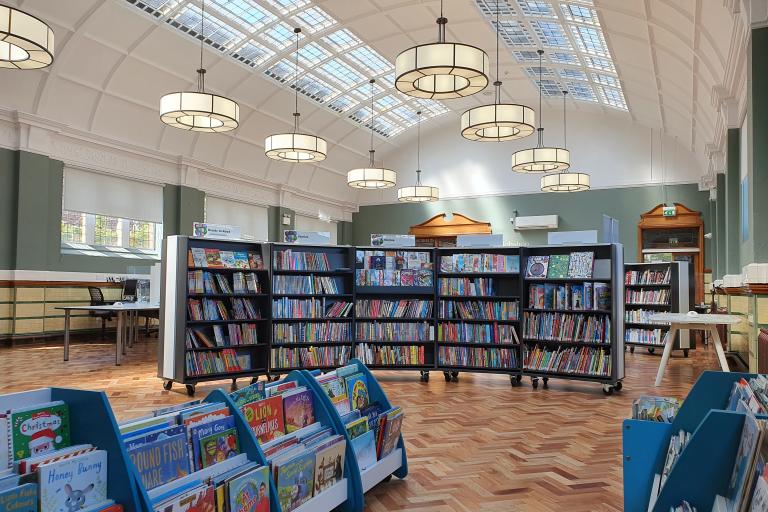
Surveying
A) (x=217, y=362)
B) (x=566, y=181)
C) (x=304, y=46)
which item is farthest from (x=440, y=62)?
(x=566, y=181)

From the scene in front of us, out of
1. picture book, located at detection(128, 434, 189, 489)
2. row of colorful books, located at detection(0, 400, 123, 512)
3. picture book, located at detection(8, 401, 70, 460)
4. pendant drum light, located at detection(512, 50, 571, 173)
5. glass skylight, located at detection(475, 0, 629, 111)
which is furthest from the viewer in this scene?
pendant drum light, located at detection(512, 50, 571, 173)

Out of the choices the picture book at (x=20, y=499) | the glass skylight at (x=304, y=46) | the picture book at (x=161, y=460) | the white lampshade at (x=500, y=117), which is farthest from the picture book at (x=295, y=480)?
the glass skylight at (x=304, y=46)

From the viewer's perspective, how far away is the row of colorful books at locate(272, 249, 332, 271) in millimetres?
6973

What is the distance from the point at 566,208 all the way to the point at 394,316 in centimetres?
1055

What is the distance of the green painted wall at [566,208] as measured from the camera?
49.9ft

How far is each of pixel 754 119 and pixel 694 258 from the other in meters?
10.9

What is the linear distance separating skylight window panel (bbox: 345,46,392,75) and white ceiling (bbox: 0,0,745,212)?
37cm

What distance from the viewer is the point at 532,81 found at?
1441cm

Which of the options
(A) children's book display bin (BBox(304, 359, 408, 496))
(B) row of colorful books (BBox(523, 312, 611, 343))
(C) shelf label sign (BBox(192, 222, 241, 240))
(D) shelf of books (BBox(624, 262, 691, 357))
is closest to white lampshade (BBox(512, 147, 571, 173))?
(D) shelf of books (BBox(624, 262, 691, 357))

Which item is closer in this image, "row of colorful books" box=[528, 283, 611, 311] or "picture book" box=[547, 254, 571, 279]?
"row of colorful books" box=[528, 283, 611, 311]

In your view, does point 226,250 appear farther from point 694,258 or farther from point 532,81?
point 694,258

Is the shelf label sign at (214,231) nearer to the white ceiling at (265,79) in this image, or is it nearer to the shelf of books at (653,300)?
the white ceiling at (265,79)

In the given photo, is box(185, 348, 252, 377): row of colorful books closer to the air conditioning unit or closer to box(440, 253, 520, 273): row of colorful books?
box(440, 253, 520, 273): row of colorful books

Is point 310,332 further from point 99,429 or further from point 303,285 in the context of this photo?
point 99,429
